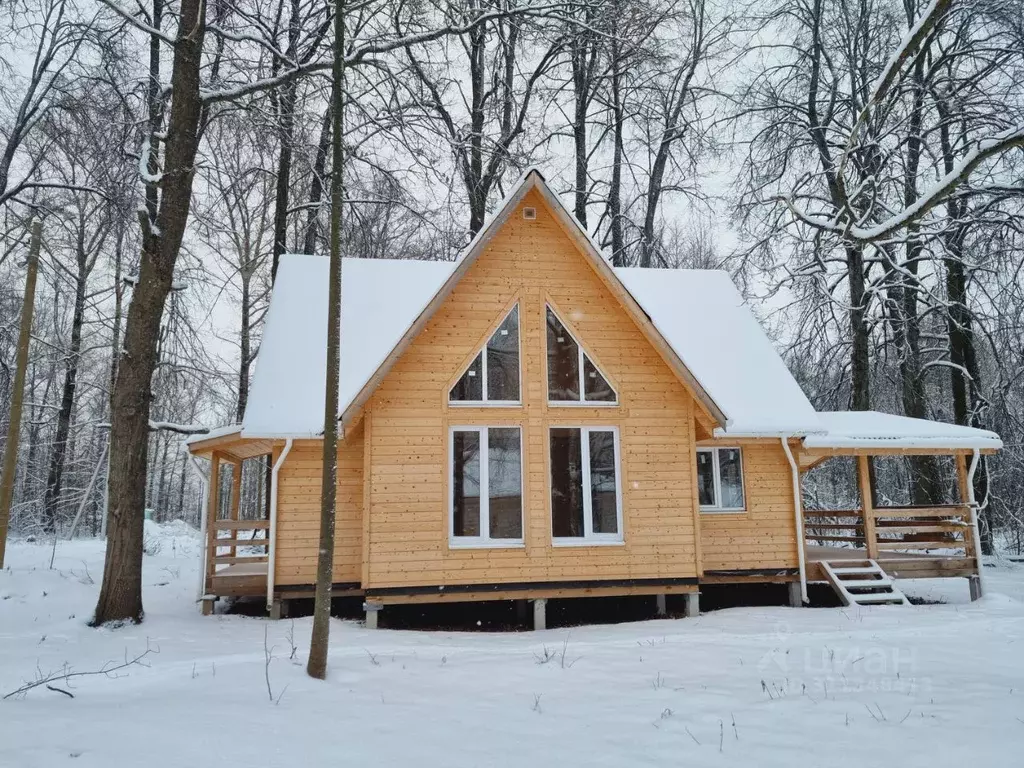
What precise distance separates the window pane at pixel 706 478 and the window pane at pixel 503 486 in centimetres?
346

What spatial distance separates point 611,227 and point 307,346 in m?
11.3

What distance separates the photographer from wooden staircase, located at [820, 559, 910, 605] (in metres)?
11.1

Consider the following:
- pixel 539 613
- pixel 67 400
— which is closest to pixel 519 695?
pixel 539 613

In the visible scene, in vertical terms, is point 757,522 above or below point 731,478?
below

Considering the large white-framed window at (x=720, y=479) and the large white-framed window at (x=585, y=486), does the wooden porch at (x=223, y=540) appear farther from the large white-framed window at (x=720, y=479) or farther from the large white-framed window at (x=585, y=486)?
the large white-framed window at (x=720, y=479)

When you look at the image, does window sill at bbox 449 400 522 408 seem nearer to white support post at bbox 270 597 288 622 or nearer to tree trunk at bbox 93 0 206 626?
white support post at bbox 270 597 288 622

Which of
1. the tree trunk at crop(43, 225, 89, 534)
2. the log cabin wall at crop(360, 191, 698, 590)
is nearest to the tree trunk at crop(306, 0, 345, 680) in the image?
the log cabin wall at crop(360, 191, 698, 590)

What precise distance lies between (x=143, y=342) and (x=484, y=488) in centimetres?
505

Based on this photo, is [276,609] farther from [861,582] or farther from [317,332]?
[861,582]

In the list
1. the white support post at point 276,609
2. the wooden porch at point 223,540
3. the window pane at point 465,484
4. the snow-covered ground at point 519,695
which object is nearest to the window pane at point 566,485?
the window pane at point 465,484

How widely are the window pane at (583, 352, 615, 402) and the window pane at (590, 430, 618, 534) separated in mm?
566

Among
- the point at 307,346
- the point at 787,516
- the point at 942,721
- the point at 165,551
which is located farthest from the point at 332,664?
the point at 165,551

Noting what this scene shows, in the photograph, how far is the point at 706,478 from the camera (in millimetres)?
11773

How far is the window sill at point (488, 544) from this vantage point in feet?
32.4
